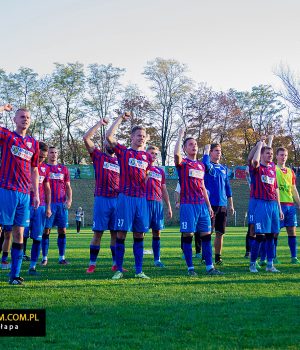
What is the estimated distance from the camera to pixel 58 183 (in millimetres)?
12664

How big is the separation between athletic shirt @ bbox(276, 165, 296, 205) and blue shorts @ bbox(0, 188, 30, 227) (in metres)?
6.15

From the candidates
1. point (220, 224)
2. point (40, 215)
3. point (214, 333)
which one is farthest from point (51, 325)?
point (220, 224)

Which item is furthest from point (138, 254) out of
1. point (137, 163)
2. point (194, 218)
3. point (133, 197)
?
point (137, 163)

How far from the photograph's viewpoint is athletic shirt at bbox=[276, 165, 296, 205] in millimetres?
12453

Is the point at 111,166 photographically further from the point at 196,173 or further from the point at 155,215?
the point at 155,215

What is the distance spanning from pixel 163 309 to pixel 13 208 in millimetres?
3035

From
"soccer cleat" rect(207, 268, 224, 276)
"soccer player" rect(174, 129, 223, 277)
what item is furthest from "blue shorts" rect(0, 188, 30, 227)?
"soccer cleat" rect(207, 268, 224, 276)

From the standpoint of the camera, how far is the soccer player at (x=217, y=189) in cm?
1184

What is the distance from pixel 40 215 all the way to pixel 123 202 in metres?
2.28

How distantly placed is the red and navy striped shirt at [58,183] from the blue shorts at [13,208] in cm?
405

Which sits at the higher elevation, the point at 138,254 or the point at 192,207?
the point at 192,207

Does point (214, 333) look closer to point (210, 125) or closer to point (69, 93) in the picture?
point (210, 125)

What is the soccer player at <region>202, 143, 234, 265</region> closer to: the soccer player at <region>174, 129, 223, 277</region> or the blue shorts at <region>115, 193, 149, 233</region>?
the soccer player at <region>174, 129, 223, 277</region>

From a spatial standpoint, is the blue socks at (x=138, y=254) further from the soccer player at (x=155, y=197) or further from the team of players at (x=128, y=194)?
the soccer player at (x=155, y=197)
